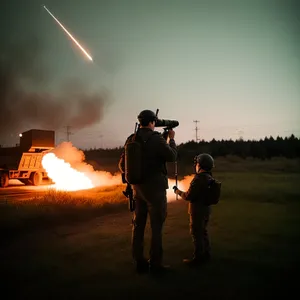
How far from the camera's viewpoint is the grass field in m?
3.94

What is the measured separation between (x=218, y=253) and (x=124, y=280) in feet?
6.68

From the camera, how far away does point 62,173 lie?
22125mm

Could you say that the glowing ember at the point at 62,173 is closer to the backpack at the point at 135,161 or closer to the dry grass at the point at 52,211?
the dry grass at the point at 52,211

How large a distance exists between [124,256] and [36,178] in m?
19.2

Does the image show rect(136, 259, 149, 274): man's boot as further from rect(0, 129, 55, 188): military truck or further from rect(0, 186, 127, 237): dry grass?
rect(0, 129, 55, 188): military truck

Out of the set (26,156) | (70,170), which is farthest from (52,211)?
(26,156)

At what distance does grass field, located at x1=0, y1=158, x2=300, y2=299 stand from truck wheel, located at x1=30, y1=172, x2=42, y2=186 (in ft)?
44.1

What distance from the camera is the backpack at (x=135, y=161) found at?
4.41m

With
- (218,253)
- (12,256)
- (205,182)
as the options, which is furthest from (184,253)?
(12,256)

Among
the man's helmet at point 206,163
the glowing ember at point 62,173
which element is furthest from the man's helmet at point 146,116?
the glowing ember at point 62,173

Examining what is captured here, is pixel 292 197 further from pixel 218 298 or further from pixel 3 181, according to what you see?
pixel 3 181

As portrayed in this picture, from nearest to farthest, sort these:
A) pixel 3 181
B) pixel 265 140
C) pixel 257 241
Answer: pixel 257 241
pixel 3 181
pixel 265 140

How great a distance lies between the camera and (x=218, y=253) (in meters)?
5.53

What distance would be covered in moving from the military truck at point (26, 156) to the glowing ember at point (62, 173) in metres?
0.62
